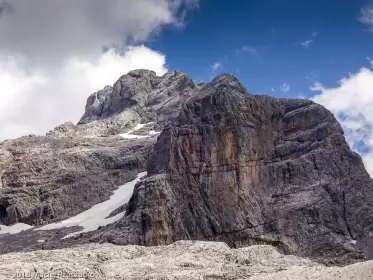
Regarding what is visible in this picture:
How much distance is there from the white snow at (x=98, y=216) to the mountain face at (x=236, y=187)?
353 cm

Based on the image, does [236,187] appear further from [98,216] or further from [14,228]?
[14,228]

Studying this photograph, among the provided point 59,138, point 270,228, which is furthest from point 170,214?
point 59,138

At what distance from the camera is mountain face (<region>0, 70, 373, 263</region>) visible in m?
102

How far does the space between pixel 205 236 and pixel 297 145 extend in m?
30.1

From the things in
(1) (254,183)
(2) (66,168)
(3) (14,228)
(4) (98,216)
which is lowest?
(3) (14,228)

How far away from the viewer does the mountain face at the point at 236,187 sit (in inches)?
4011

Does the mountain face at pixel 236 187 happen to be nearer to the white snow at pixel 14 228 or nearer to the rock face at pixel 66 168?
the rock face at pixel 66 168

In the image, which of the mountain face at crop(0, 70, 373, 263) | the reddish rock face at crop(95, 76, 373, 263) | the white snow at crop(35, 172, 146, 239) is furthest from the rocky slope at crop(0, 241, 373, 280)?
the white snow at crop(35, 172, 146, 239)

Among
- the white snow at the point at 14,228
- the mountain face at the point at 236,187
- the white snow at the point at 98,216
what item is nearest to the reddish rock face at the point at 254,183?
the mountain face at the point at 236,187

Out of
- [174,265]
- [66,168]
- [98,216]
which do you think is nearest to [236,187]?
[98,216]

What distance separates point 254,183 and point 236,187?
14.5 ft

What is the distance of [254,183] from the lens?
11300 cm

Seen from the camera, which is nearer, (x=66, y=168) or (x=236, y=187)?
(x=236, y=187)

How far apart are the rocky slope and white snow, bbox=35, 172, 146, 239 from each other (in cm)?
3766
